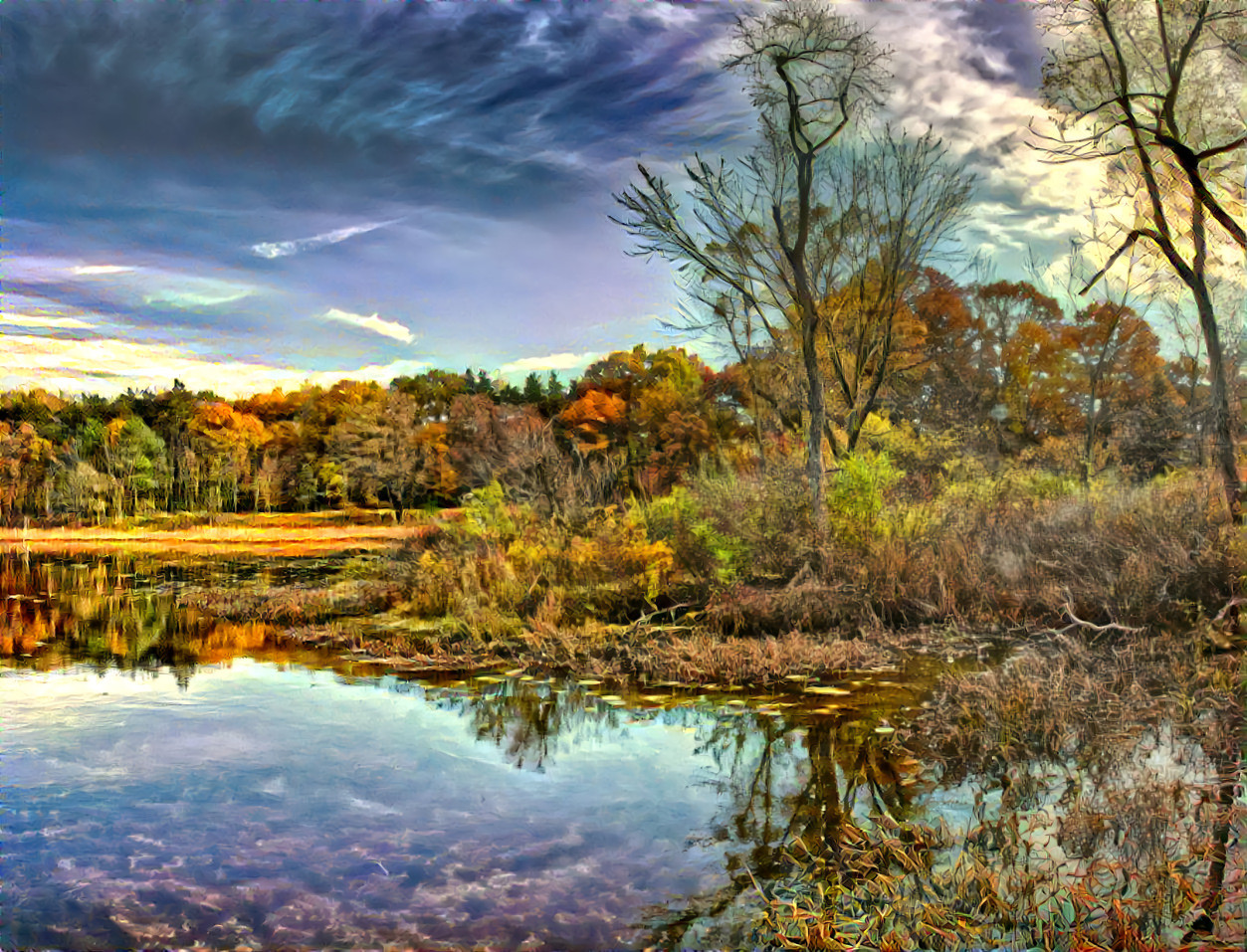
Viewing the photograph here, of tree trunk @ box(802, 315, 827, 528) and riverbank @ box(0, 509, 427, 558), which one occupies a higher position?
tree trunk @ box(802, 315, 827, 528)

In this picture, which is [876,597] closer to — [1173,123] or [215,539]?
[1173,123]

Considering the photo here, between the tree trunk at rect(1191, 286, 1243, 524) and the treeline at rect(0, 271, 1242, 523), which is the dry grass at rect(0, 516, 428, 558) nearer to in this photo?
the treeline at rect(0, 271, 1242, 523)

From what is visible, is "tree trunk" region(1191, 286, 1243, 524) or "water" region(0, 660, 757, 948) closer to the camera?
"water" region(0, 660, 757, 948)

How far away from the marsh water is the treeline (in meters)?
8.67

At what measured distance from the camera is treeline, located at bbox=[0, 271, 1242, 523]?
68.2 ft

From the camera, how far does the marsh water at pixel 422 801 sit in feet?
13.3

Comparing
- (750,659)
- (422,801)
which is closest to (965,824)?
(422,801)

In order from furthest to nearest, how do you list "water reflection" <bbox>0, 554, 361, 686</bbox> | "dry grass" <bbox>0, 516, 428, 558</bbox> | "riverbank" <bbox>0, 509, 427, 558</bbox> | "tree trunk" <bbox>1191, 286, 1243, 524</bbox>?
1. "riverbank" <bbox>0, 509, 427, 558</bbox>
2. "dry grass" <bbox>0, 516, 428, 558</bbox>
3. "water reflection" <bbox>0, 554, 361, 686</bbox>
4. "tree trunk" <bbox>1191, 286, 1243, 524</bbox>

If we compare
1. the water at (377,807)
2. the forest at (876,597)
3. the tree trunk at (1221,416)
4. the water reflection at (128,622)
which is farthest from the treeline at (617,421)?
the water at (377,807)

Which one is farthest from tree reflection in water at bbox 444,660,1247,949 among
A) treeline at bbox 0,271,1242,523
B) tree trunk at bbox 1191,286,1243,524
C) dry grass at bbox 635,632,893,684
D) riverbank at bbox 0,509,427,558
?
riverbank at bbox 0,509,427,558

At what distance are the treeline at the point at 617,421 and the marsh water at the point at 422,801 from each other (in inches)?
341

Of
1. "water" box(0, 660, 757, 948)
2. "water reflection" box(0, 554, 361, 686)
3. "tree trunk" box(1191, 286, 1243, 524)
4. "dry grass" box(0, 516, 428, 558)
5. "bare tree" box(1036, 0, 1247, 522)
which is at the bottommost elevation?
"water" box(0, 660, 757, 948)

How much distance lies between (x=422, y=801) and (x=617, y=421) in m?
22.4

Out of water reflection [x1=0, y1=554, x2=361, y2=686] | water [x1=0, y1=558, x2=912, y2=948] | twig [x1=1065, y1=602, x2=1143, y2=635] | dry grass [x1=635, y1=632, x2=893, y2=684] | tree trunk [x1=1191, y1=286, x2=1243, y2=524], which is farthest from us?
water reflection [x1=0, y1=554, x2=361, y2=686]
